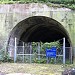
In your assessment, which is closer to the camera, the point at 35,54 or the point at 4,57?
the point at 4,57

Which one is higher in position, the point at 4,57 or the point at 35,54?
the point at 35,54

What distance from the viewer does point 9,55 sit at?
20125mm

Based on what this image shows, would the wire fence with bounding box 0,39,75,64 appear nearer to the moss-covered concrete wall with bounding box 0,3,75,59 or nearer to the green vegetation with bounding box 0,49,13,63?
the green vegetation with bounding box 0,49,13,63

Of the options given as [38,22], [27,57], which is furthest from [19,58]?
[38,22]

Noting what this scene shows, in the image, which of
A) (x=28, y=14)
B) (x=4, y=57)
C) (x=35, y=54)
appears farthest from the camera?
(x=28, y=14)

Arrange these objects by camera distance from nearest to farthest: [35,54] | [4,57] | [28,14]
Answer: [4,57] → [35,54] → [28,14]

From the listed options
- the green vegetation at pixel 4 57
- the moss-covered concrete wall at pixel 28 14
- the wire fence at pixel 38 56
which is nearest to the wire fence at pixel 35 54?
the wire fence at pixel 38 56

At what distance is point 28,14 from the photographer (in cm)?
2041

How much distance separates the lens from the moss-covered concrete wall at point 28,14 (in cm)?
1992

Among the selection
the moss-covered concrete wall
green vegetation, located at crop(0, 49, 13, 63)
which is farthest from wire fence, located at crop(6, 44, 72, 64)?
the moss-covered concrete wall

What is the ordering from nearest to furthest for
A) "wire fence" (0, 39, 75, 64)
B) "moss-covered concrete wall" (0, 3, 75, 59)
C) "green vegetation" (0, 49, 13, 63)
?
"wire fence" (0, 39, 75, 64)
"green vegetation" (0, 49, 13, 63)
"moss-covered concrete wall" (0, 3, 75, 59)

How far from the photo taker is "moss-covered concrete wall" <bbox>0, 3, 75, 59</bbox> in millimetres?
19922

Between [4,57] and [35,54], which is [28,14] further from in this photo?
[4,57]

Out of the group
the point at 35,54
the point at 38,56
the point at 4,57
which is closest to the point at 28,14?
the point at 35,54
